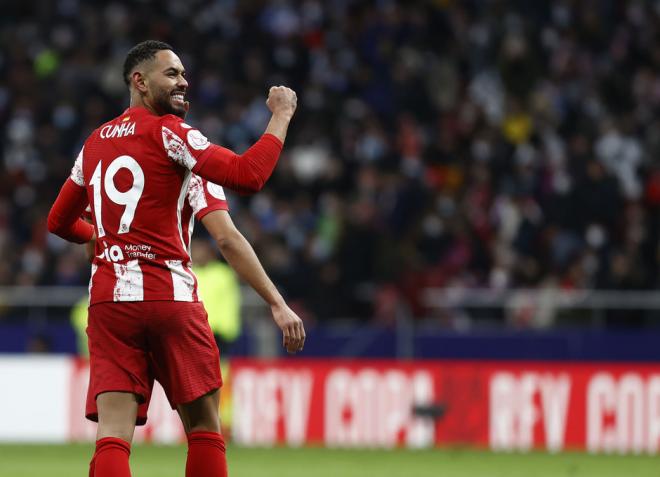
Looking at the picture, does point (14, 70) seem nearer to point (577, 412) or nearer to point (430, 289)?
point (430, 289)

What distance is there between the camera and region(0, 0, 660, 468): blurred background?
17.5 metres

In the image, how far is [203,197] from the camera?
19.6 feet

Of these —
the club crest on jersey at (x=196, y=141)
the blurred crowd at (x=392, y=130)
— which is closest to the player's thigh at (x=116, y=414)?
the club crest on jersey at (x=196, y=141)

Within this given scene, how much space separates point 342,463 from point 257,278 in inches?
273

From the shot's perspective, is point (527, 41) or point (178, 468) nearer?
point (178, 468)

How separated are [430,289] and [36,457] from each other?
6036mm

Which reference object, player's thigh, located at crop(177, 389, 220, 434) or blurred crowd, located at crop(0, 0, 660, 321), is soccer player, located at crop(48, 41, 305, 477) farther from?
blurred crowd, located at crop(0, 0, 660, 321)

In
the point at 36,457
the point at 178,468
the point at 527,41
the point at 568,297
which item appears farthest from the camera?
the point at 527,41

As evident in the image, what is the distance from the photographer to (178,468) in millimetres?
11594

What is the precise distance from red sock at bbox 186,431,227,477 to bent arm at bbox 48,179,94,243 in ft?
3.46

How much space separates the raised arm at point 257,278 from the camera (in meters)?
5.78

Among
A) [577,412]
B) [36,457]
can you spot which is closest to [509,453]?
[577,412]

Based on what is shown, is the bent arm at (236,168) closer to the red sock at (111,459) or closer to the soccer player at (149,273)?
the soccer player at (149,273)

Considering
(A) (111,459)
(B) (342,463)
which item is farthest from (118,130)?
(B) (342,463)
